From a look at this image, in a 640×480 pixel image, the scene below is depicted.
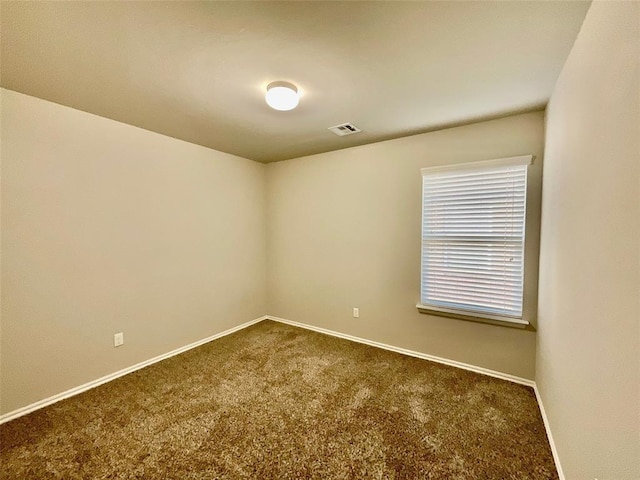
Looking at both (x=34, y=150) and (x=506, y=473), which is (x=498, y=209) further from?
(x=34, y=150)

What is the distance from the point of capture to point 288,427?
188 centimetres

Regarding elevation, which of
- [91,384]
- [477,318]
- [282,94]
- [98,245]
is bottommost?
[91,384]

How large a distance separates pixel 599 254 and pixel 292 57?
1.80m

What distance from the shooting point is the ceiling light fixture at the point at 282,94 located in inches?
73.1

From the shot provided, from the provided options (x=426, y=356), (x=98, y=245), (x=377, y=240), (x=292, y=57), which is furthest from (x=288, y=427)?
(x=292, y=57)

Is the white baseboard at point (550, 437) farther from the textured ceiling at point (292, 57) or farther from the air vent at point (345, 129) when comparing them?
the air vent at point (345, 129)

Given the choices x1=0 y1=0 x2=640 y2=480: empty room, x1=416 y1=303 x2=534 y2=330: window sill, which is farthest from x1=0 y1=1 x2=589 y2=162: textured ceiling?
x1=416 y1=303 x2=534 y2=330: window sill

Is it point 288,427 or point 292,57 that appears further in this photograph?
point 288,427

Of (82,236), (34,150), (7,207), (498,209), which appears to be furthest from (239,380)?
(498,209)

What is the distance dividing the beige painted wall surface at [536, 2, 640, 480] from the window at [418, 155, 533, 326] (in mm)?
667

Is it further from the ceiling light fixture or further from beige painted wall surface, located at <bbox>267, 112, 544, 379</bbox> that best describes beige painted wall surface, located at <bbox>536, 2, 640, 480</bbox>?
the ceiling light fixture

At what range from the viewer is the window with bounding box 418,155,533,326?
7.88 ft

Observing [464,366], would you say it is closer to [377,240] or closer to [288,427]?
[377,240]

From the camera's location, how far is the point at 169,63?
1664mm
